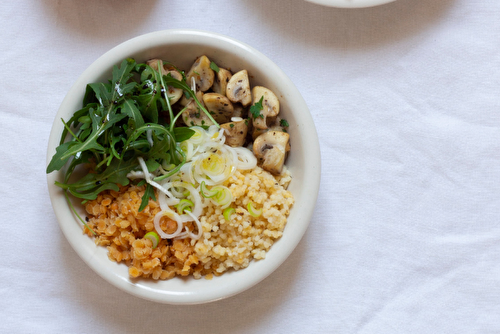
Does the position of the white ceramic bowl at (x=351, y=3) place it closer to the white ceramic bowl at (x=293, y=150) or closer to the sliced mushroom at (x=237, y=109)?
the white ceramic bowl at (x=293, y=150)

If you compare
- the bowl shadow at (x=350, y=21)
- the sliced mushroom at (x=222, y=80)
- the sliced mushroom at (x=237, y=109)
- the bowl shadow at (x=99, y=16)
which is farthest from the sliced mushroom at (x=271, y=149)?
the bowl shadow at (x=99, y=16)

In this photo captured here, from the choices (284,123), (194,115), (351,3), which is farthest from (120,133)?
(351,3)

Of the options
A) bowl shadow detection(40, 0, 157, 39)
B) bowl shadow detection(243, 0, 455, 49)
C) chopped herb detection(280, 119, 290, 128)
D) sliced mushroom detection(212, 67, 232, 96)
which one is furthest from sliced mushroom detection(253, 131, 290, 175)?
bowl shadow detection(40, 0, 157, 39)

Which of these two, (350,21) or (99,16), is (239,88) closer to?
(350,21)

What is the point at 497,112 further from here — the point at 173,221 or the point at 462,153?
the point at 173,221

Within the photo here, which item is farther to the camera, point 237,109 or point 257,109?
point 237,109

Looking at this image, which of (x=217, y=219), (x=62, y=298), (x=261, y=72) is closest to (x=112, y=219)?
(x=217, y=219)
